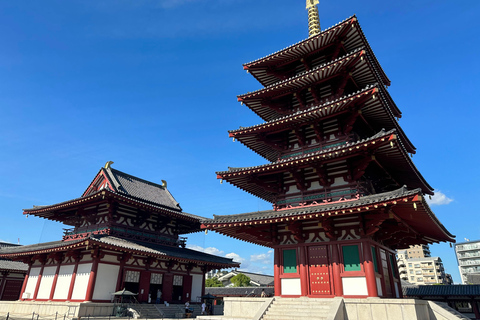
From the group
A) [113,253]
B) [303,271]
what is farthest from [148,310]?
[303,271]

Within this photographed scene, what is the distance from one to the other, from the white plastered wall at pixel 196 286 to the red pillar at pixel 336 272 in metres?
21.1

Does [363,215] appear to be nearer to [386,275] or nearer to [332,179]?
[332,179]

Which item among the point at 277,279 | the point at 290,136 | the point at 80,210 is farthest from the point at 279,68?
the point at 80,210

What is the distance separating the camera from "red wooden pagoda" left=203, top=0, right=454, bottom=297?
55.7ft

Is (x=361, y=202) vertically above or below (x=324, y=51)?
below

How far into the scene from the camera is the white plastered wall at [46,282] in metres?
29.3

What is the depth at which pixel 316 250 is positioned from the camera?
61.4 feet

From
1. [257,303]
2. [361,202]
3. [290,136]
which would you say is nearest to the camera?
[361,202]

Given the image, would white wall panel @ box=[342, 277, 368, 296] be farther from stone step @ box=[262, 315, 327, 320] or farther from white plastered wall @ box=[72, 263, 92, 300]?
white plastered wall @ box=[72, 263, 92, 300]

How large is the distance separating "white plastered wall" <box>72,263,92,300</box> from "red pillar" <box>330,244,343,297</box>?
66.9 ft

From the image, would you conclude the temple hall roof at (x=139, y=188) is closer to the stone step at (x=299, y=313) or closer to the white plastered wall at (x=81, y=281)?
the white plastered wall at (x=81, y=281)

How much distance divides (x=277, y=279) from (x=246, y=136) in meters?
10.2

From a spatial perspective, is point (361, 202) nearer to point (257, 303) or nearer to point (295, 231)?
point (295, 231)

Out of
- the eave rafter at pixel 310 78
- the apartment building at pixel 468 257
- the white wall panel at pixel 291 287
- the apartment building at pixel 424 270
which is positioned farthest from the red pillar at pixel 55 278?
the apartment building at pixel 468 257
